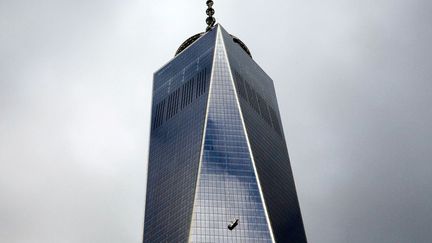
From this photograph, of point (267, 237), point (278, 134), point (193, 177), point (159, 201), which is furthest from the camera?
point (278, 134)

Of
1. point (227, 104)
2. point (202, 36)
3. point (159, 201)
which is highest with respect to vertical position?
point (202, 36)

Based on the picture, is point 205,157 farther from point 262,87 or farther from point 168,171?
point 262,87

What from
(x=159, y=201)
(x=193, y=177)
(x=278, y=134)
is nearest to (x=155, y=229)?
(x=159, y=201)

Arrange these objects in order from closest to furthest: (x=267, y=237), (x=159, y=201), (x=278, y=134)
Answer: (x=267, y=237), (x=159, y=201), (x=278, y=134)

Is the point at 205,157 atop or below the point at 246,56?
below

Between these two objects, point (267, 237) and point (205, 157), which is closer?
point (267, 237)
